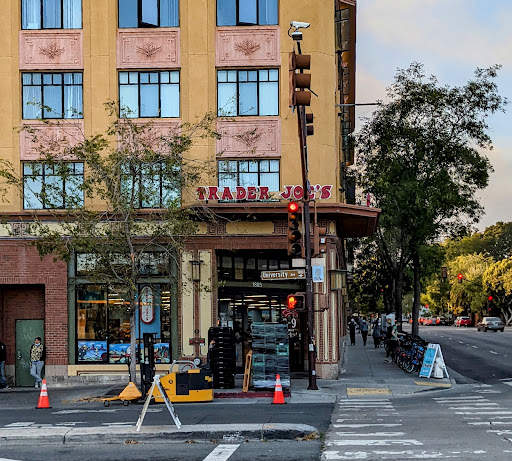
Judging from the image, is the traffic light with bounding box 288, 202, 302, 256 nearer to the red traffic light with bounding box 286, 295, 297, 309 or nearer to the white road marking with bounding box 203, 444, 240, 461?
the red traffic light with bounding box 286, 295, 297, 309

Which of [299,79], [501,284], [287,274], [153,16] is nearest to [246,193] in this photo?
[287,274]

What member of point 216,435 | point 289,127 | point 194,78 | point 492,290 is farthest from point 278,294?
point 492,290

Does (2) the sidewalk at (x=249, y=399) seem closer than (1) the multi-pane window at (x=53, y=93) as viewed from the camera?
Yes

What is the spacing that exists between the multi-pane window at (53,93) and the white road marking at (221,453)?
18.3 m

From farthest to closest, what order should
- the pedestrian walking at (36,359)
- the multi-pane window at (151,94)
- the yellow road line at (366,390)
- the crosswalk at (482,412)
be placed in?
the multi-pane window at (151,94)
the pedestrian walking at (36,359)
the yellow road line at (366,390)
the crosswalk at (482,412)

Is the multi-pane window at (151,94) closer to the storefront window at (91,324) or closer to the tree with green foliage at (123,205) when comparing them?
the tree with green foliage at (123,205)

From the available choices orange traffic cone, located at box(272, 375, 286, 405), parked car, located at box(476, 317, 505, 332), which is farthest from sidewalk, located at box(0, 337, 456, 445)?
parked car, located at box(476, 317, 505, 332)

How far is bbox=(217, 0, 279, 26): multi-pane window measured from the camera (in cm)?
3011

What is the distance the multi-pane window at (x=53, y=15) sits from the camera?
30.4 meters

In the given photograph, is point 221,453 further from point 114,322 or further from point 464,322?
point 464,322

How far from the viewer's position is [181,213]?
2628cm

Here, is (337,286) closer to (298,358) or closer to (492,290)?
(298,358)

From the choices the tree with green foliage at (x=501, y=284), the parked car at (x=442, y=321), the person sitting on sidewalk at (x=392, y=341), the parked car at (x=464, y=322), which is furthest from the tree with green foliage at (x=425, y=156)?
the parked car at (x=442, y=321)

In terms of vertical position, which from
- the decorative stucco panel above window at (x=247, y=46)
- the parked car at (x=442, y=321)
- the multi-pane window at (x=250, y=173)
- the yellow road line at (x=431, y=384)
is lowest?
the parked car at (x=442, y=321)
